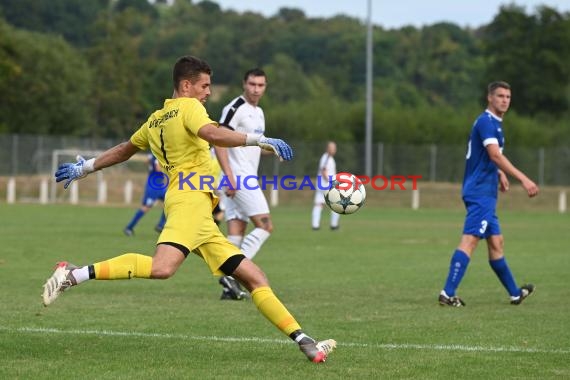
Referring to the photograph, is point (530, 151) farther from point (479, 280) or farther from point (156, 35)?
point (156, 35)

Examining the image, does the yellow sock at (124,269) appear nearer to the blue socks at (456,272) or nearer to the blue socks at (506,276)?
→ the blue socks at (456,272)

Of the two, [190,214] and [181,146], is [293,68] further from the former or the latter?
[190,214]

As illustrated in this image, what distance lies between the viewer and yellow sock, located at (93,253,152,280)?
7.98 metres

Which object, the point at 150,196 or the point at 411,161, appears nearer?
the point at 150,196

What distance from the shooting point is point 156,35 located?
5103 inches

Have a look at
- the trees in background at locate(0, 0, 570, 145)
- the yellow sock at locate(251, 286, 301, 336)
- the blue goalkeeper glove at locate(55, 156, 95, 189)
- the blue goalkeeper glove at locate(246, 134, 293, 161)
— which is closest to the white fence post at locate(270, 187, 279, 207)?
the trees in background at locate(0, 0, 570, 145)

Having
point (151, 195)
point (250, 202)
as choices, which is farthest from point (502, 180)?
point (151, 195)

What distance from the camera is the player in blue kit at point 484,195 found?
1181 cm

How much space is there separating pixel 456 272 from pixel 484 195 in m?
0.82

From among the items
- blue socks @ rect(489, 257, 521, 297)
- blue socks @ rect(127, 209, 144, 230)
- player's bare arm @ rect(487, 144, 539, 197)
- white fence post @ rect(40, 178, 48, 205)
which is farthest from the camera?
white fence post @ rect(40, 178, 48, 205)

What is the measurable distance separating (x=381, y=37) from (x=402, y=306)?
117 meters

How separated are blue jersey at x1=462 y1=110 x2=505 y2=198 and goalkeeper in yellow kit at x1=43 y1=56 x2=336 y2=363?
14.0 feet

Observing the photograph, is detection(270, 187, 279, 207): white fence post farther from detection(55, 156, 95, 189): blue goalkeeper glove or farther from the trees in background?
detection(55, 156, 95, 189): blue goalkeeper glove

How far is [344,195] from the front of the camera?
9992mm
